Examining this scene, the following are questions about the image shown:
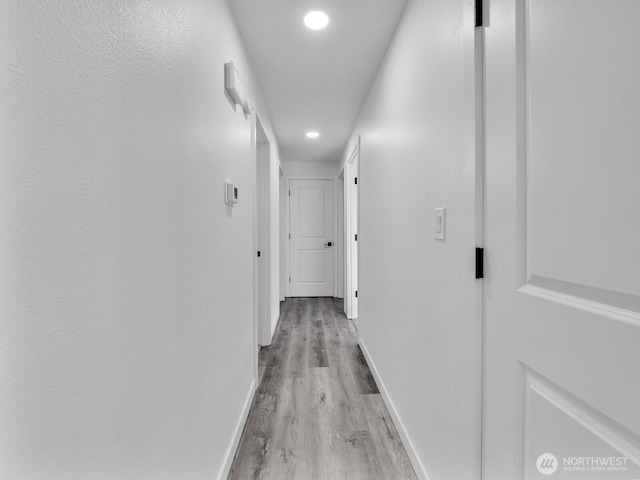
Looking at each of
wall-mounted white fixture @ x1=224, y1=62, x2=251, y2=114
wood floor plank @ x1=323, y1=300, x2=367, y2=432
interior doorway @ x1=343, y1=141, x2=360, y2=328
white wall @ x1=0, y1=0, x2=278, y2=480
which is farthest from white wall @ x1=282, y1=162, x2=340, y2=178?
white wall @ x1=0, y1=0, x2=278, y2=480

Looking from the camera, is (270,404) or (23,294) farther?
(270,404)

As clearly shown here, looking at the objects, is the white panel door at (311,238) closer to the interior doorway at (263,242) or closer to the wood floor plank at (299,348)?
the wood floor plank at (299,348)

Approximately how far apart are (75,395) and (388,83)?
214cm

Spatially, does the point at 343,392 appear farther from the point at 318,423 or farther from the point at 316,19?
the point at 316,19

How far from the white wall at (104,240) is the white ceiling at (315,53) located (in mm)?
714

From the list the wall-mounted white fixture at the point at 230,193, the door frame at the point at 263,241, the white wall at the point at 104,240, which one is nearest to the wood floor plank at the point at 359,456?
the white wall at the point at 104,240

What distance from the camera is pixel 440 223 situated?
3.99 feet

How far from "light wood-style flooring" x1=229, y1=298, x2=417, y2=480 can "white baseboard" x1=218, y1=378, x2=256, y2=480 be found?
0.04m

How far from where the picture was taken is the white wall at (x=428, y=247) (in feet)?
3.38

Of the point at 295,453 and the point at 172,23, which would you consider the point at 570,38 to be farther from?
the point at 295,453

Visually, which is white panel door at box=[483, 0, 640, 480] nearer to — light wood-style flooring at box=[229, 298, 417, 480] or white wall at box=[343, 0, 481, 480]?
white wall at box=[343, 0, 481, 480]

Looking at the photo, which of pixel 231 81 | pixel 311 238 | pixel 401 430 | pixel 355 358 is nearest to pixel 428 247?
pixel 401 430

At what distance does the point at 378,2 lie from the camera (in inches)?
63.8

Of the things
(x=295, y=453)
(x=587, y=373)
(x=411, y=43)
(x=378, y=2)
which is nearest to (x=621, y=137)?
(x=587, y=373)
